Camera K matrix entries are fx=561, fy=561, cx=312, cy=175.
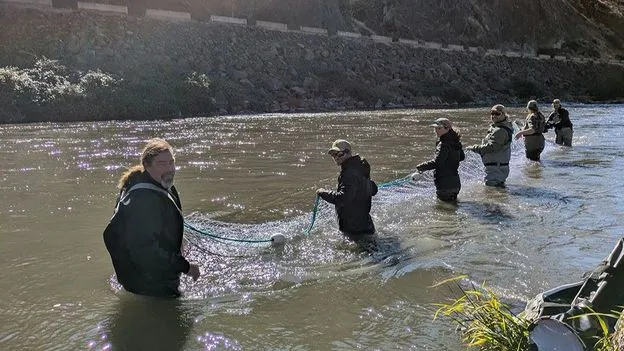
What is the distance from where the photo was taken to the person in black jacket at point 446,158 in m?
10.4

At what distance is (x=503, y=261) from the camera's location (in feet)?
24.6

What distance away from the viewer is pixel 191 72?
110 feet

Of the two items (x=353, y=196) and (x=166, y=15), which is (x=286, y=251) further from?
(x=166, y=15)

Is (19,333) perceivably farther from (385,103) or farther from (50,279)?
(385,103)

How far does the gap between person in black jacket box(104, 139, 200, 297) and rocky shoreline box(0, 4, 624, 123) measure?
22.5 meters

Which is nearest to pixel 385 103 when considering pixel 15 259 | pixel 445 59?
pixel 445 59

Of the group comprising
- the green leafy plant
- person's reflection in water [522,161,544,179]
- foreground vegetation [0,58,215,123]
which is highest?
foreground vegetation [0,58,215,123]

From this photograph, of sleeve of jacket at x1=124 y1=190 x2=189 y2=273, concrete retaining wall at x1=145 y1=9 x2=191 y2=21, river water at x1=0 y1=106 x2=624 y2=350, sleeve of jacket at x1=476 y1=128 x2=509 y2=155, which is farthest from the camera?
concrete retaining wall at x1=145 y1=9 x2=191 y2=21

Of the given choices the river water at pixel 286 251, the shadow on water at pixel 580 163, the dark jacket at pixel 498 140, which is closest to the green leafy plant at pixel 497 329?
the river water at pixel 286 251

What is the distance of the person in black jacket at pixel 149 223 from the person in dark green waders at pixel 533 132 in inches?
466

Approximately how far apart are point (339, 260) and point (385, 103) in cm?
3713

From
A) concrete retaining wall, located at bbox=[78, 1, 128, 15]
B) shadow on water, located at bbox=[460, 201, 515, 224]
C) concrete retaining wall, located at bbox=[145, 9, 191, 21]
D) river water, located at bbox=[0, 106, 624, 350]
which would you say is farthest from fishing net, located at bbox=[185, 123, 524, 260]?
concrete retaining wall, located at bbox=[145, 9, 191, 21]

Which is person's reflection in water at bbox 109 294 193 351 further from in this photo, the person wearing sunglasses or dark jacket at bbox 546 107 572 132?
dark jacket at bbox 546 107 572 132

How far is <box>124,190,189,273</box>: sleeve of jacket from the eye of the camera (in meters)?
5.18
